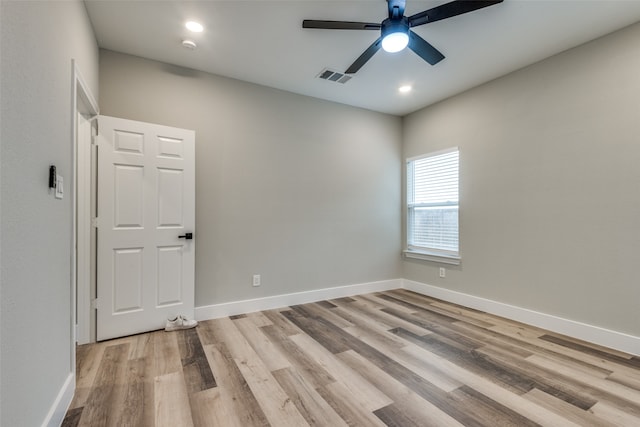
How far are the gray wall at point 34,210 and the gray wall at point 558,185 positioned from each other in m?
3.96

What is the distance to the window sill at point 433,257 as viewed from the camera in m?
3.91

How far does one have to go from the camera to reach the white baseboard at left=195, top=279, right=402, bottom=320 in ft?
10.8

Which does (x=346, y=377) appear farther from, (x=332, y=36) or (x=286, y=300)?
(x=332, y=36)

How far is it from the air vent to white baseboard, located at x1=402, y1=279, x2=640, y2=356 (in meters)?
3.02

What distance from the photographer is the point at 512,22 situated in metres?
2.46

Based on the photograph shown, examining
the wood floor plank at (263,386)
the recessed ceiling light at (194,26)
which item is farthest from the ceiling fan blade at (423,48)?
A: the wood floor plank at (263,386)

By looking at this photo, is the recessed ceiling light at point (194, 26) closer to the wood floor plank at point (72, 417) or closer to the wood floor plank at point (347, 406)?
the wood floor plank at point (72, 417)

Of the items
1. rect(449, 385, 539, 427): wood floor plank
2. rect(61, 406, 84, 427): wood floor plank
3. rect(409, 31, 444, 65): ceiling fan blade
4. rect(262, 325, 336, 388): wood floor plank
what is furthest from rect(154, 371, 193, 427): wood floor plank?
rect(409, 31, 444, 65): ceiling fan blade

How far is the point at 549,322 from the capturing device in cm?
297

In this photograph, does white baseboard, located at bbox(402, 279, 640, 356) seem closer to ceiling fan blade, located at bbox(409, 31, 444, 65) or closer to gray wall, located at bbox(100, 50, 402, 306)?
gray wall, located at bbox(100, 50, 402, 306)

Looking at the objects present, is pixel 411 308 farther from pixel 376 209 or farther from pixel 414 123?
pixel 414 123

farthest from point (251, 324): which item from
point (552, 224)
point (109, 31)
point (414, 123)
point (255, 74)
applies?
point (414, 123)

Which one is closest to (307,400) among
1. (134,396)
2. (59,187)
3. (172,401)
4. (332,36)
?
(172,401)

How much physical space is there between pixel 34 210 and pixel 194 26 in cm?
201
